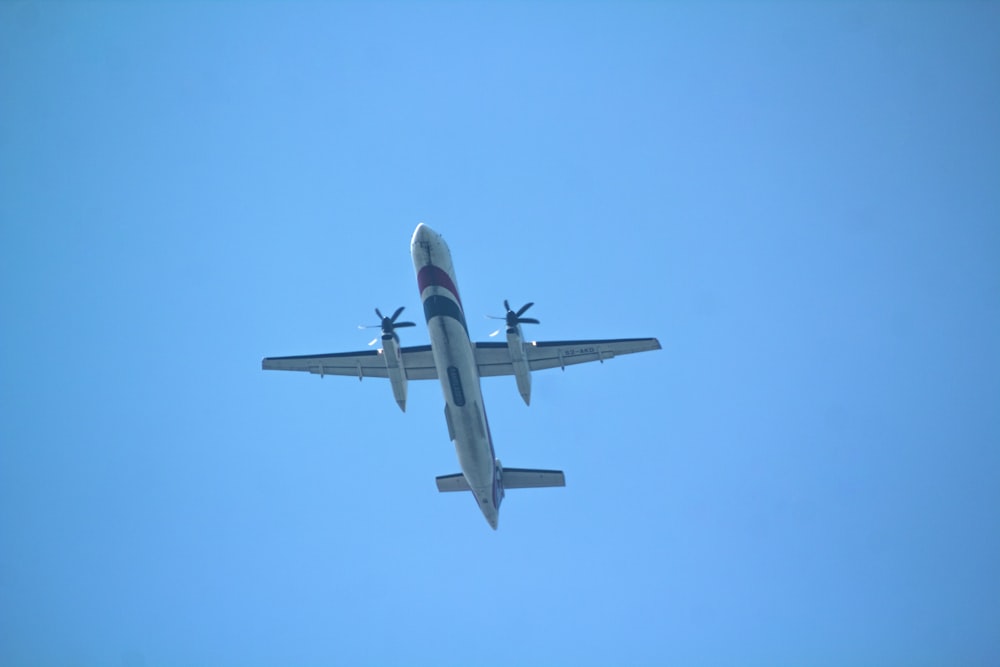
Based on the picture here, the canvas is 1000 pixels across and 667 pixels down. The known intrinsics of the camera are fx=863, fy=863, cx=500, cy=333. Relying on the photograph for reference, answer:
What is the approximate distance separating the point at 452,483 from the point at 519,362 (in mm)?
7034

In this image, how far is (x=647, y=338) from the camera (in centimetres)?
3547

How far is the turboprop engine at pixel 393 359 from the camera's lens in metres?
34.7

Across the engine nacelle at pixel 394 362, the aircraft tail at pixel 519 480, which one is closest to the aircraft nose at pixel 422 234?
the engine nacelle at pixel 394 362

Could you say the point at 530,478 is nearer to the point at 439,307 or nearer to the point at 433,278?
the point at 439,307

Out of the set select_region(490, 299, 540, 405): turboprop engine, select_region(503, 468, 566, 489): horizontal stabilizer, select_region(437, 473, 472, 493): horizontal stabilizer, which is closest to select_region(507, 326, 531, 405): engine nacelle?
select_region(490, 299, 540, 405): turboprop engine

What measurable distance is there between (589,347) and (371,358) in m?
9.42

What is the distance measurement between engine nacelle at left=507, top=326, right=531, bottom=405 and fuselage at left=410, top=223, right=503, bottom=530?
165 cm

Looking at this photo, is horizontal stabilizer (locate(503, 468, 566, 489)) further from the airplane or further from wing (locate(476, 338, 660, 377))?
wing (locate(476, 338, 660, 377))

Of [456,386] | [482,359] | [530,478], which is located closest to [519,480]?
[530,478]

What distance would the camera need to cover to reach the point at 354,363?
123 ft

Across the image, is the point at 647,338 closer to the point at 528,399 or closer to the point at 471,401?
the point at 528,399

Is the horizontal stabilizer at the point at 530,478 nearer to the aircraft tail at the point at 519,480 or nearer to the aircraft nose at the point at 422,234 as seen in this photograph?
the aircraft tail at the point at 519,480

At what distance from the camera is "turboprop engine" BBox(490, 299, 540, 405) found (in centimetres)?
3462

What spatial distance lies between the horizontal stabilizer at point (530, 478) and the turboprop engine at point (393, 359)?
6112 mm
